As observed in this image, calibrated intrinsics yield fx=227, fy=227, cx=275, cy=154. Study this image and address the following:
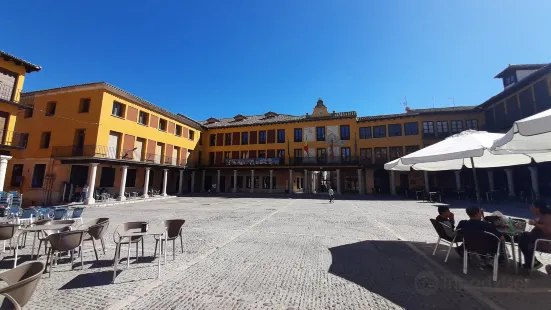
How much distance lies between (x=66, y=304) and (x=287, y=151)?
92.3ft

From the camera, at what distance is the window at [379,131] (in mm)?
27438

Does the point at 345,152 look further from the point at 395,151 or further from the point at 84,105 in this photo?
the point at 84,105

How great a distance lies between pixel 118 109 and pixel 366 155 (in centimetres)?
2641

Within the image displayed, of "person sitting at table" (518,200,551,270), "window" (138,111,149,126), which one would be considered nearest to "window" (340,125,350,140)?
"window" (138,111,149,126)

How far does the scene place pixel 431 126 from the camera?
25969mm

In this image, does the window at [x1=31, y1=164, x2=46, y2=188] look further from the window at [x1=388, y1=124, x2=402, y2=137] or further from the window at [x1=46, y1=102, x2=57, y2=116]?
the window at [x1=388, y1=124, x2=402, y2=137]

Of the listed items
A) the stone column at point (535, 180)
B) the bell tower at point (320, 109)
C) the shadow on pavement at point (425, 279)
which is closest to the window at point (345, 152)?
the bell tower at point (320, 109)

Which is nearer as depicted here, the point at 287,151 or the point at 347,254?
the point at 347,254

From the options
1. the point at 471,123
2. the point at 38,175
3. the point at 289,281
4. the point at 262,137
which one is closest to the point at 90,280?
the point at 289,281

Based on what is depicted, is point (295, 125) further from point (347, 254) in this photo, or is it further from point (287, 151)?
point (347, 254)

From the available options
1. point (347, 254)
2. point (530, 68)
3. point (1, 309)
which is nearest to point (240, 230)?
point (347, 254)

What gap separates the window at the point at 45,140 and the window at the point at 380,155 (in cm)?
3227

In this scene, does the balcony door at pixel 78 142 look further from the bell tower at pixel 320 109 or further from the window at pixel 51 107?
the bell tower at pixel 320 109

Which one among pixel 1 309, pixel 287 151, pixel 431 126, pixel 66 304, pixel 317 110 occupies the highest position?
pixel 317 110
